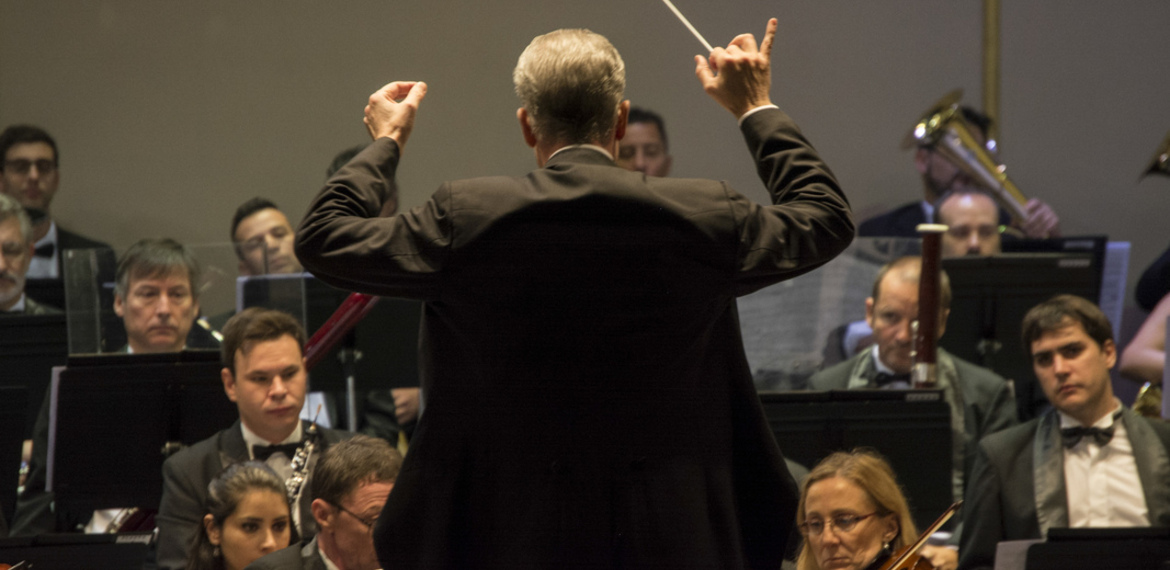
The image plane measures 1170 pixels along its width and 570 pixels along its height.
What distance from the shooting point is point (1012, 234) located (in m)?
5.28

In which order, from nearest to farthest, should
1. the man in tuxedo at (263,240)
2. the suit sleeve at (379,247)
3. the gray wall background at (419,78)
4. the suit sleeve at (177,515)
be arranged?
the suit sleeve at (379,247), the suit sleeve at (177,515), the man in tuxedo at (263,240), the gray wall background at (419,78)

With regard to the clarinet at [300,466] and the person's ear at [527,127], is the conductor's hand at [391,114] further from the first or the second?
the clarinet at [300,466]

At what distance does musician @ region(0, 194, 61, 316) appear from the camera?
414 centimetres

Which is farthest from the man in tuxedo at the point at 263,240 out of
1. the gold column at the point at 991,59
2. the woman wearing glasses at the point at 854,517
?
the gold column at the point at 991,59

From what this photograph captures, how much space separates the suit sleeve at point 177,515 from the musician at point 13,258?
1216mm

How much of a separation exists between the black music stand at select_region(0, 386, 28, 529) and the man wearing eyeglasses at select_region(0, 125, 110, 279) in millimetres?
1806

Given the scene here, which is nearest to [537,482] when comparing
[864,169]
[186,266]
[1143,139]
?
[186,266]

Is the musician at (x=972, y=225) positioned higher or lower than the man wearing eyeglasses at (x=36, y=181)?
lower

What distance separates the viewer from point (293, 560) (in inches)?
106

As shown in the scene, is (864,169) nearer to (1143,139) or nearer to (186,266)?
(1143,139)

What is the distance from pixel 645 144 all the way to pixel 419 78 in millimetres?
1239

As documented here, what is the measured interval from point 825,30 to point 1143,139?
1666 millimetres

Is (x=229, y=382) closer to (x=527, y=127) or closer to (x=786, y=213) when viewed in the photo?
(x=527, y=127)

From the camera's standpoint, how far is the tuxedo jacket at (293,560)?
265 cm
